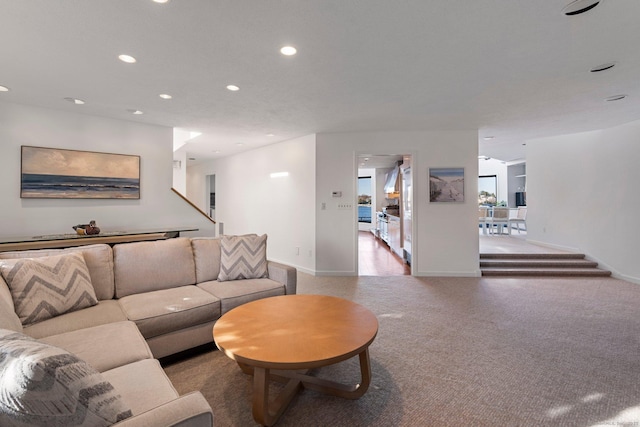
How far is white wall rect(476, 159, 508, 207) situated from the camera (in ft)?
39.7

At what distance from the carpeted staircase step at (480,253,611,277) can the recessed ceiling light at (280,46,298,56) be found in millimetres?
4663

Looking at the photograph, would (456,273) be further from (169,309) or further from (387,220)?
(169,309)

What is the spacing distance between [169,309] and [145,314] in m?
0.16

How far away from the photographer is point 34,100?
3.66m

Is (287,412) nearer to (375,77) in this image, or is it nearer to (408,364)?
(408,364)

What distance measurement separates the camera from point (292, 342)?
1711 mm

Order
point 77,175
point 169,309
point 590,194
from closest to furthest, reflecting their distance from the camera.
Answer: point 169,309, point 77,175, point 590,194

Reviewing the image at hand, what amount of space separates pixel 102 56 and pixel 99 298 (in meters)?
2.04

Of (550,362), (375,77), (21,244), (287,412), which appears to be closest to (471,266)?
(550,362)

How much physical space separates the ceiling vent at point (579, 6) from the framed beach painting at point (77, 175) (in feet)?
17.1

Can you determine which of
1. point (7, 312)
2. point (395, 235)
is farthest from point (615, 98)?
point (7, 312)

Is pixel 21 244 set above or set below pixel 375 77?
below

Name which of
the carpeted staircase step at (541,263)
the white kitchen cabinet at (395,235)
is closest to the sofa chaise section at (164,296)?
the carpeted staircase step at (541,263)

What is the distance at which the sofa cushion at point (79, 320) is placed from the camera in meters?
1.85
